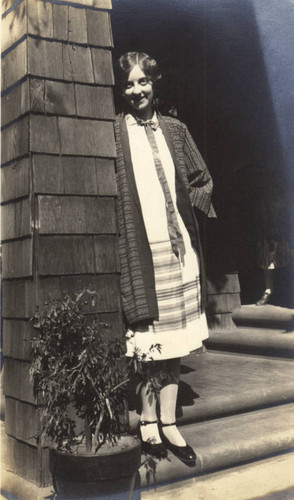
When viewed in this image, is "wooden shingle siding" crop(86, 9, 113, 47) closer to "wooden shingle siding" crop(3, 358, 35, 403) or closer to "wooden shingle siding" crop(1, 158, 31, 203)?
"wooden shingle siding" crop(1, 158, 31, 203)

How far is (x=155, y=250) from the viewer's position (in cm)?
299

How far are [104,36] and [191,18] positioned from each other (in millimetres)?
1640

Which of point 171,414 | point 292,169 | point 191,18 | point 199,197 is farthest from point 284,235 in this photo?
point 171,414

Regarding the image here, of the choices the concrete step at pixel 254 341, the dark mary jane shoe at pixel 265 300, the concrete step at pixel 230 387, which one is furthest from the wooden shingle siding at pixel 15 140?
the dark mary jane shoe at pixel 265 300

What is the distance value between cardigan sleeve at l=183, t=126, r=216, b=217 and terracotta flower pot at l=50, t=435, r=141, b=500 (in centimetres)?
134

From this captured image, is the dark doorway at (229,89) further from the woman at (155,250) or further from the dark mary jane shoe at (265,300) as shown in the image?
the woman at (155,250)

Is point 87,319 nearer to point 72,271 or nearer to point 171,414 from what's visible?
point 72,271

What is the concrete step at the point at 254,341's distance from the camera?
17.0 ft

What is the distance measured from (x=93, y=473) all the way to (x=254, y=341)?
3214 mm

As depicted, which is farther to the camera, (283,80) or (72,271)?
(283,80)

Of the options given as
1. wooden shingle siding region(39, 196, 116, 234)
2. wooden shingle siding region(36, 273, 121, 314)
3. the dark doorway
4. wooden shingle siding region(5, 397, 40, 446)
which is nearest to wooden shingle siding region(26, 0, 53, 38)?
wooden shingle siding region(39, 196, 116, 234)

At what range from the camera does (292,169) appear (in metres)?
5.61

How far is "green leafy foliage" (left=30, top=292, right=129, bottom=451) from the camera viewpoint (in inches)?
97.8

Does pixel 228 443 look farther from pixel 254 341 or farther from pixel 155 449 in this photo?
pixel 254 341
